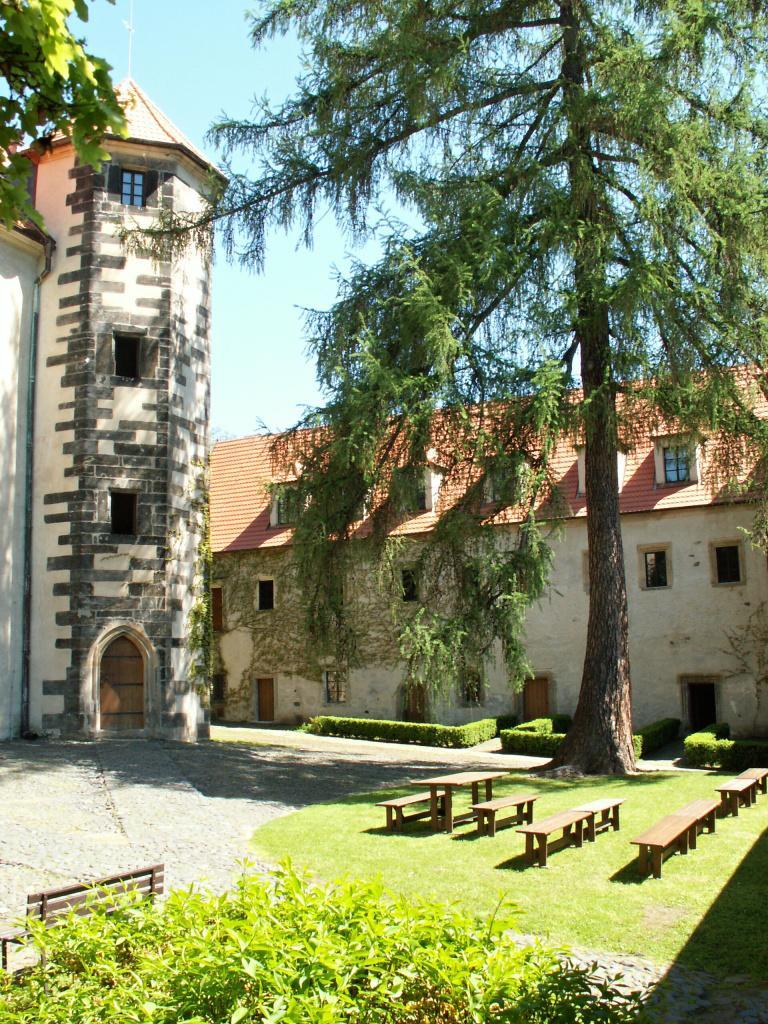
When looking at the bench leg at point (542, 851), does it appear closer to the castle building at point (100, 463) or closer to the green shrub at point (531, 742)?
the castle building at point (100, 463)

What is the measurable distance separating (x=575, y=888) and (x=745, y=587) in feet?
54.4

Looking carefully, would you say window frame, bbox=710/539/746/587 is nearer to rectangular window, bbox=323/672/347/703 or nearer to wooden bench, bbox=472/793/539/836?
rectangular window, bbox=323/672/347/703

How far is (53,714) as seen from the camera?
58.8 ft

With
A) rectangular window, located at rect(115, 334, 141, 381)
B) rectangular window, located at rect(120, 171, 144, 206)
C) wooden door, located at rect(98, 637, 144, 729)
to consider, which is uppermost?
rectangular window, located at rect(120, 171, 144, 206)

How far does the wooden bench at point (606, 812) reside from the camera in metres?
10.2

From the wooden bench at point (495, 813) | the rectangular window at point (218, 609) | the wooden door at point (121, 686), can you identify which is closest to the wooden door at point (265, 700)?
the rectangular window at point (218, 609)

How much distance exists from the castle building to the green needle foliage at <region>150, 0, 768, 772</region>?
186 inches

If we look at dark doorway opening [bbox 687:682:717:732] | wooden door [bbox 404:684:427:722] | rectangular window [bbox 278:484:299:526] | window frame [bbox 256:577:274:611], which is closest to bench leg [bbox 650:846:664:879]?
rectangular window [bbox 278:484:299:526]

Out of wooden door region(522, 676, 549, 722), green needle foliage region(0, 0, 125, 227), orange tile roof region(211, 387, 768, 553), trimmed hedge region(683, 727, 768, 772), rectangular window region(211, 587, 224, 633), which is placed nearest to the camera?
green needle foliage region(0, 0, 125, 227)

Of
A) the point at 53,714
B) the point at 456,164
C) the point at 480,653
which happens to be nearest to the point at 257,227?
the point at 456,164

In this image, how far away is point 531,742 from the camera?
2200cm

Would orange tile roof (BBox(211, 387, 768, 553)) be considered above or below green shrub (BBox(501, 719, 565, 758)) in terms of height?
above

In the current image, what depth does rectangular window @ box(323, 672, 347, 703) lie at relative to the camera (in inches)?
1101

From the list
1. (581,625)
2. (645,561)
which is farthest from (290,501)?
(645,561)
